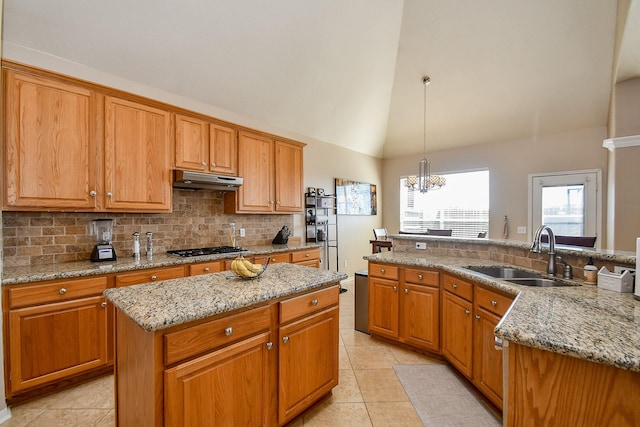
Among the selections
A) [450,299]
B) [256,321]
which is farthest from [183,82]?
[450,299]

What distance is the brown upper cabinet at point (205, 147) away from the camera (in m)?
3.11

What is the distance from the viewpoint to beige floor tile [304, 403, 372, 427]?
6.08 feet

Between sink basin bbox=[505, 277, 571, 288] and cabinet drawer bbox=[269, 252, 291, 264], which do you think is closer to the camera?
sink basin bbox=[505, 277, 571, 288]

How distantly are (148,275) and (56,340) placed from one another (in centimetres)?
72

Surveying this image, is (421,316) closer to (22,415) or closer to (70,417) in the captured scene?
(70,417)

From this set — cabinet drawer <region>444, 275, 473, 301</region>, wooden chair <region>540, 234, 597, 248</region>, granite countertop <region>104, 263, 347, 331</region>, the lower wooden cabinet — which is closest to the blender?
the lower wooden cabinet

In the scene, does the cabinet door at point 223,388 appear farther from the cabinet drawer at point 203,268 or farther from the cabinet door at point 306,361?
the cabinet drawer at point 203,268

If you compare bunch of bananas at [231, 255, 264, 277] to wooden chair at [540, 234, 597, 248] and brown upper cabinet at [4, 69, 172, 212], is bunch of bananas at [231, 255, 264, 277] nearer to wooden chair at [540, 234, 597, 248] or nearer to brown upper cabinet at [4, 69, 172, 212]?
brown upper cabinet at [4, 69, 172, 212]

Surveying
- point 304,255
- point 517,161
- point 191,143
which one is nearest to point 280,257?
point 304,255

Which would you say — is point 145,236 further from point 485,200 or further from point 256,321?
point 485,200

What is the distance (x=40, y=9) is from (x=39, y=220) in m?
1.68

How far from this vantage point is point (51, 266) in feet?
7.77

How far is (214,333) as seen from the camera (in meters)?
1.34

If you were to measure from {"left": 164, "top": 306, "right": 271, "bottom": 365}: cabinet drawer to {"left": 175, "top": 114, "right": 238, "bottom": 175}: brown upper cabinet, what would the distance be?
2229 millimetres
